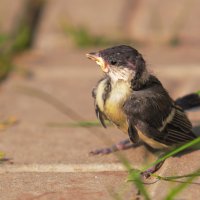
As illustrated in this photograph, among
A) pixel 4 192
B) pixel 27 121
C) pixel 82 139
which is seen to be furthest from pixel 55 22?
pixel 4 192

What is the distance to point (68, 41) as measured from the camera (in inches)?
197

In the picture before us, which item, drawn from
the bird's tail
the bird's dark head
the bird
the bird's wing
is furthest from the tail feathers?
the bird's dark head

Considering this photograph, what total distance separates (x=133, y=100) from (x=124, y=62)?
0.58 ft

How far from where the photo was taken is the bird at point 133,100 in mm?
2735

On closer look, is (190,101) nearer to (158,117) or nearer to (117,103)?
(158,117)

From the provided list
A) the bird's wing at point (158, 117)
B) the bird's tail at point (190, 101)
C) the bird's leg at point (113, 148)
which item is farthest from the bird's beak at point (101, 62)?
the bird's tail at point (190, 101)

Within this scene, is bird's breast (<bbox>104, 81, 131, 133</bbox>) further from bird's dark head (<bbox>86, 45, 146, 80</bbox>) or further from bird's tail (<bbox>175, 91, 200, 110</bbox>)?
bird's tail (<bbox>175, 91, 200, 110</bbox>)

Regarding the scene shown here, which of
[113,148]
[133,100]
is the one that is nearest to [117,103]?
[133,100]

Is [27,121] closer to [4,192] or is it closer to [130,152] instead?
[130,152]

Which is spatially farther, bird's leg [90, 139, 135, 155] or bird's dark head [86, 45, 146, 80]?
bird's leg [90, 139, 135, 155]

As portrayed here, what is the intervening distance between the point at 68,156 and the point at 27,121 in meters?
0.70

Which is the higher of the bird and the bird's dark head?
the bird's dark head

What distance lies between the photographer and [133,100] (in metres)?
2.73

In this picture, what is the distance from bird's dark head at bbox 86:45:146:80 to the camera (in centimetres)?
277
